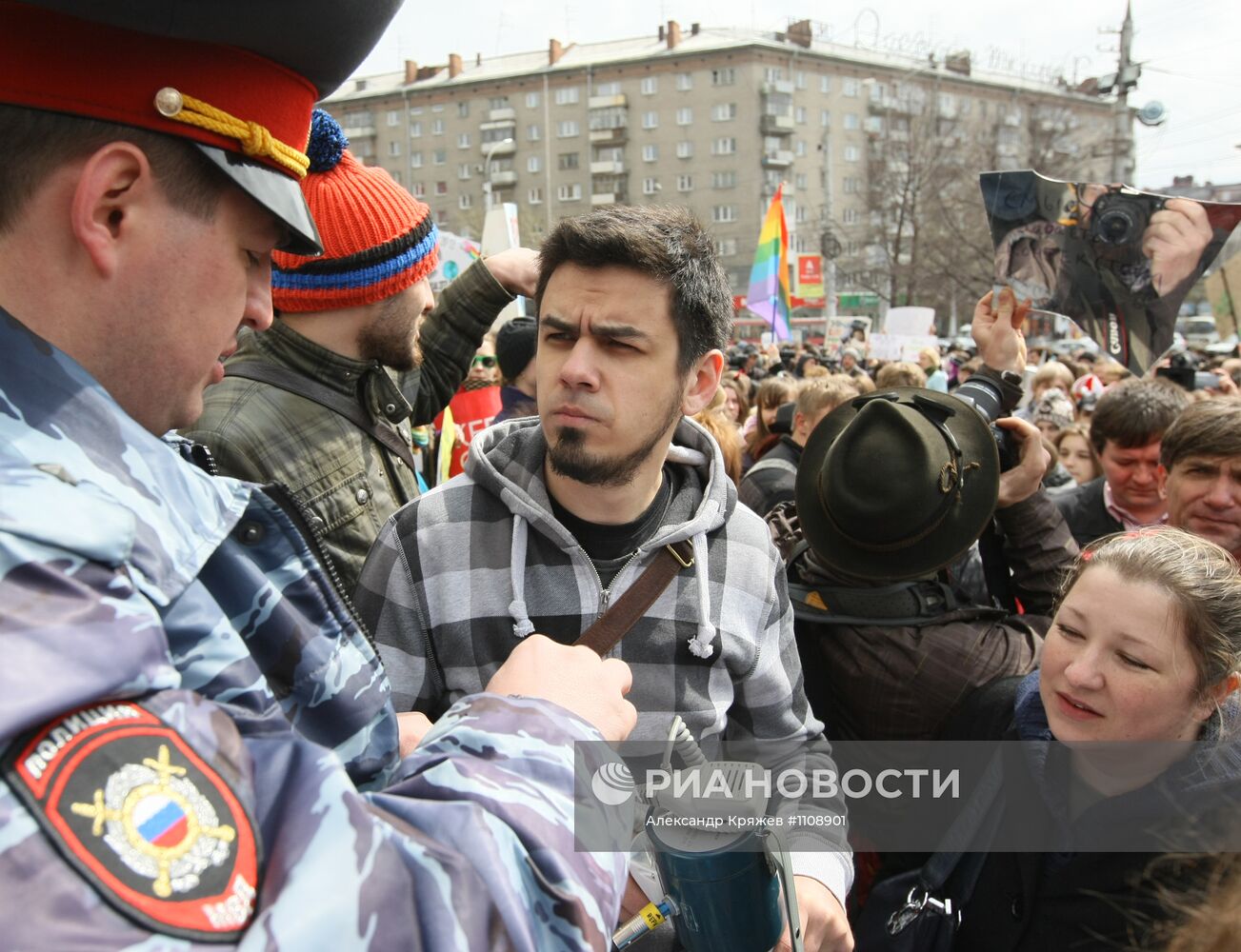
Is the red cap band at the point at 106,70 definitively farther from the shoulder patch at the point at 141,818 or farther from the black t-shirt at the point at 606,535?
the black t-shirt at the point at 606,535

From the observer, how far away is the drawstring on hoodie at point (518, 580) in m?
1.93

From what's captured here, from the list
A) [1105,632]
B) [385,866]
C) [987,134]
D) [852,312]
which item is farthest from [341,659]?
[852,312]

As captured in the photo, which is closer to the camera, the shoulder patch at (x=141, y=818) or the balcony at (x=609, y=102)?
the shoulder patch at (x=141, y=818)

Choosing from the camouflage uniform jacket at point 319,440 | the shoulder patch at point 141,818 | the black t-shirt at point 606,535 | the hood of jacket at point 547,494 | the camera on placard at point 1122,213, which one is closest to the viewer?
the shoulder patch at point 141,818

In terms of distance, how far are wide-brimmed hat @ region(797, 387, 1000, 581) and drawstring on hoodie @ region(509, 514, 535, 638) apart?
0.90m

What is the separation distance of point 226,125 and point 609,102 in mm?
71193

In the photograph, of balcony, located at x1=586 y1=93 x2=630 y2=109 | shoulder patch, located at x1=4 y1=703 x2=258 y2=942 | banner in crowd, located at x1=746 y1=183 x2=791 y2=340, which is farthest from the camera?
balcony, located at x1=586 y1=93 x2=630 y2=109

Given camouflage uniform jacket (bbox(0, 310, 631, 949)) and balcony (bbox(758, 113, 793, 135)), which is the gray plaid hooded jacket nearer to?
camouflage uniform jacket (bbox(0, 310, 631, 949))

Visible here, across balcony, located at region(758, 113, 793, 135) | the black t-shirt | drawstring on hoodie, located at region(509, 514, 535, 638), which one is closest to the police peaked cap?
drawstring on hoodie, located at region(509, 514, 535, 638)

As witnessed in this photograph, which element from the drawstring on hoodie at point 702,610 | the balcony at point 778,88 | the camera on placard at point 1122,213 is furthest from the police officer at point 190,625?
the balcony at point 778,88

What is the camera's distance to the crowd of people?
2.47 ft

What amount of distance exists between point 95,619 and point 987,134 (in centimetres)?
4850

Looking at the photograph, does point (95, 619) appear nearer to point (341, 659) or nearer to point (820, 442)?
point (341, 659)

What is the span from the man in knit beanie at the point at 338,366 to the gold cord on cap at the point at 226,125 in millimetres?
1311
